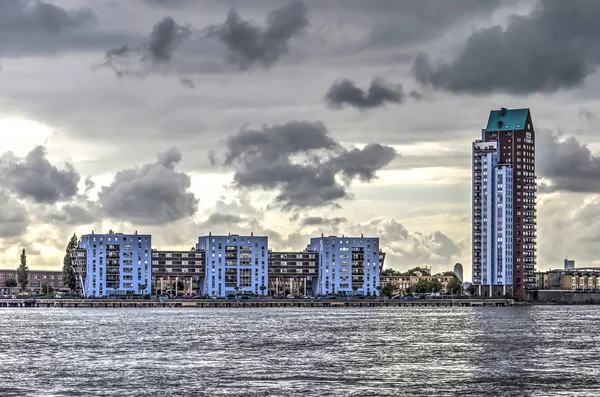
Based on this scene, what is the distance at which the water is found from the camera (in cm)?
8131

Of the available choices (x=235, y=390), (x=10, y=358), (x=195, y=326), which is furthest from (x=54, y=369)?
(x=195, y=326)

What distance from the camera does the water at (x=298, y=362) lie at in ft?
267

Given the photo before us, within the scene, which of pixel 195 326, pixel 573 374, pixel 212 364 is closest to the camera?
pixel 573 374

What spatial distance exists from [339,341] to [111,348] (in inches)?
1194

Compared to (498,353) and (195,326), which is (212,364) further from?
(195,326)

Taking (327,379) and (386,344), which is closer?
(327,379)

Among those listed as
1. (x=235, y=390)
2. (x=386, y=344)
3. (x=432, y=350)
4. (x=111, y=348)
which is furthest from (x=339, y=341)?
(x=235, y=390)

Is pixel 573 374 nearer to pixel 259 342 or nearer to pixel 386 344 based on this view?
pixel 386 344

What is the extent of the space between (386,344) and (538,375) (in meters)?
40.2

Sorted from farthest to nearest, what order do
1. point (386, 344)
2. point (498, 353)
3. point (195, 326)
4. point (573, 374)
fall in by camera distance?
1. point (195, 326)
2. point (386, 344)
3. point (498, 353)
4. point (573, 374)

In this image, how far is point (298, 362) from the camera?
103 meters

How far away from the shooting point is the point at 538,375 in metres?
91.3

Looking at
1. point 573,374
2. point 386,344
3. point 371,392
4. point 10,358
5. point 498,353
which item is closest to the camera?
point 371,392

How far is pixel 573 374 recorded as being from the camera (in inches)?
3639
